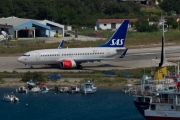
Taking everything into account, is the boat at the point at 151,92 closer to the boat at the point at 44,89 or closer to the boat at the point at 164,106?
the boat at the point at 164,106

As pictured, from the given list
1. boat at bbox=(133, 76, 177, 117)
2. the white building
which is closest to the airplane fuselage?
boat at bbox=(133, 76, 177, 117)

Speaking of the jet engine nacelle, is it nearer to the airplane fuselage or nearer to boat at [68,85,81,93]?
the airplane fuselage

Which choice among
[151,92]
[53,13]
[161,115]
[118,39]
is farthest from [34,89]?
[53,13]

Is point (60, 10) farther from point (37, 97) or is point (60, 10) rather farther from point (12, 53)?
point (37, 97)

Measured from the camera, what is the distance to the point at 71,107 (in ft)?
255

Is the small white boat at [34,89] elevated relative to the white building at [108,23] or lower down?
lower down

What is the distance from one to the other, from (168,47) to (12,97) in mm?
52315

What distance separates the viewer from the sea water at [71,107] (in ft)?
239

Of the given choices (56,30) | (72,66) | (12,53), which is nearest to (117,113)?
(72,66)

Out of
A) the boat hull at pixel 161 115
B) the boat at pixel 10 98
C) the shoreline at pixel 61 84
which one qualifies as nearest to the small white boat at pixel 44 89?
the shoreline at pixel 61 84

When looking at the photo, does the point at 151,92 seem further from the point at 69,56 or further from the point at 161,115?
the point at 69,56

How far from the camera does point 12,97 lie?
82062mm

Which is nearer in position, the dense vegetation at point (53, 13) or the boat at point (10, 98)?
the boat at point (10, 98)

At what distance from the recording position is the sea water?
239 ft
